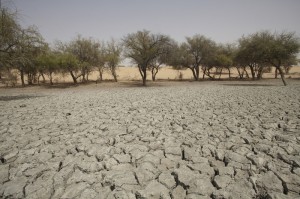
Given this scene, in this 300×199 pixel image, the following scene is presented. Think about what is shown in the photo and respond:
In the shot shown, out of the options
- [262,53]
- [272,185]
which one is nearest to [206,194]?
[272,185]

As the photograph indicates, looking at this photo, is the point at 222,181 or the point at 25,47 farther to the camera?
the point at 25,47

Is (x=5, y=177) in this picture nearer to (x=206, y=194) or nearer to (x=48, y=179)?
(x=48, y=179)

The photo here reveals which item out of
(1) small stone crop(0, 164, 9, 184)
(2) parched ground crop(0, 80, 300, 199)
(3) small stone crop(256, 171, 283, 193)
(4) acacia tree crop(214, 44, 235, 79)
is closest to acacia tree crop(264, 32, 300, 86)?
(4) acacia tree crop(214, 44, 235, 79)

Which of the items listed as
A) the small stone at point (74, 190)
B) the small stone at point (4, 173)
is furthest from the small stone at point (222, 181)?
the small stone at point (4, 173)

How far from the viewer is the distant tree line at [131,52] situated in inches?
473

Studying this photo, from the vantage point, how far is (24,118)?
24.3ft

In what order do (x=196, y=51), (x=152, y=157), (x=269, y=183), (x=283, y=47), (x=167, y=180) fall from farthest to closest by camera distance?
(x=196, y=51) < (x=283, y=47) < (x=152, y=157) < (x=167, y=180) < (x=269, y=183)

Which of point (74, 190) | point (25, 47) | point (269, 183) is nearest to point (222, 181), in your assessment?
point (269, 183)

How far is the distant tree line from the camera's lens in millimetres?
12008

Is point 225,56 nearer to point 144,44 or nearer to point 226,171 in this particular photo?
point 144,44

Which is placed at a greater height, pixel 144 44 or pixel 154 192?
Result: pixel 144 44

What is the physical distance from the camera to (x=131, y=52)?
2547 centimetres

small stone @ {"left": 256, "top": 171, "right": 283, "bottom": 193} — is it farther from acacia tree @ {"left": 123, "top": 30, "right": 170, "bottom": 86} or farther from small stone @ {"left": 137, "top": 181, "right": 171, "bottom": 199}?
acacia tree @ {"left": 123, "top": 30, "right": 170, "bottom": 86}

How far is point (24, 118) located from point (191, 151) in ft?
21.9
